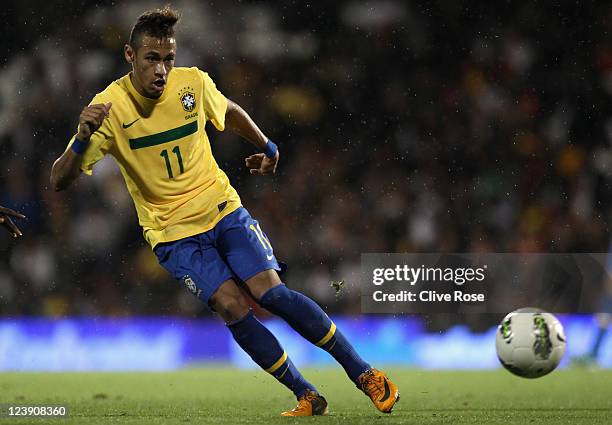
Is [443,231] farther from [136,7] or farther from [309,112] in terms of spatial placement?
[136,7]

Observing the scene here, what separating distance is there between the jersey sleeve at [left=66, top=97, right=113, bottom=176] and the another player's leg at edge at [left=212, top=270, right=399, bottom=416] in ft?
2.71

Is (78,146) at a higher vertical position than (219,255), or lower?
higher

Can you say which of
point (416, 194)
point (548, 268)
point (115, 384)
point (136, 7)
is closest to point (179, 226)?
point (115, 384)

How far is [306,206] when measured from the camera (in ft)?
37.1

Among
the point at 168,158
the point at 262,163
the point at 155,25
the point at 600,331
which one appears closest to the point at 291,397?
the point at 262,163

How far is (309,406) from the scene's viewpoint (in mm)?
4934

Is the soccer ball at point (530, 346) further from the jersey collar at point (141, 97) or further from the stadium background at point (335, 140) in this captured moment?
the stadium background at point (335, 140)

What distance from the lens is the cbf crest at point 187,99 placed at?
16.6 feet

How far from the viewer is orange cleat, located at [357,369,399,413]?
475 centimetres

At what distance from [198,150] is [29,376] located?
4.39 m

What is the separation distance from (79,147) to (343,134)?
7.42m

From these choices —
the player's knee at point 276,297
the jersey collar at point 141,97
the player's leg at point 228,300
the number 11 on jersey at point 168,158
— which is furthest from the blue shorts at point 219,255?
the jersey collar at point 141,97

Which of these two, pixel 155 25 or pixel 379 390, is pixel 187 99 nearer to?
pixel 155 25

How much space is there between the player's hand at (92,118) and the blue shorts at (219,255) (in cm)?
77
